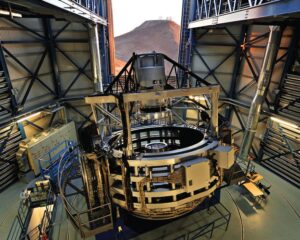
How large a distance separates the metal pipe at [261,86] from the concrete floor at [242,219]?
2.78 m

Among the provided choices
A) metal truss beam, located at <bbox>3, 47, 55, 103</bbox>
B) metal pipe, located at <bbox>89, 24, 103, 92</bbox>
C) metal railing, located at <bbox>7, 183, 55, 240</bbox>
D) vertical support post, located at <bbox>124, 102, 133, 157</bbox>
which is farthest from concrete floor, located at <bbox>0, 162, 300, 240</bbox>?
metal pipe, located at <bbox>89, 24, 103, 92</bbox>

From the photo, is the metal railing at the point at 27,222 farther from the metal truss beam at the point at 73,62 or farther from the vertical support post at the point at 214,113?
the metal truss beam at the point at 73,62

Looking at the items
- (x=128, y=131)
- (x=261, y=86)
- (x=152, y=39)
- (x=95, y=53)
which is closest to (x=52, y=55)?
(x=95, y=53)

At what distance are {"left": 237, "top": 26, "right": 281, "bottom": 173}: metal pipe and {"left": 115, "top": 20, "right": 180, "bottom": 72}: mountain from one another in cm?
1985

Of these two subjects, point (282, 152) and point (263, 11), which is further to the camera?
point (282, 152)

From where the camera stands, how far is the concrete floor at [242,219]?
23.6 feet

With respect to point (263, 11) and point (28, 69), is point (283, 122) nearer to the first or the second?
Result: point (263, 11)

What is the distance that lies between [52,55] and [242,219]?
14991 mm

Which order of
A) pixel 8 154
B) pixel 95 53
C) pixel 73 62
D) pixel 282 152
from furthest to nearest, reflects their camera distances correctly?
pixel 73 62, pixel 95 53, pixel 282 152, pixel 8 154

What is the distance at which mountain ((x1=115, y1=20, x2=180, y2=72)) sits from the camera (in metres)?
29.6

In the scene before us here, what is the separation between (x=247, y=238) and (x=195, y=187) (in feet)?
12.8

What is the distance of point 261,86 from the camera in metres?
10.9

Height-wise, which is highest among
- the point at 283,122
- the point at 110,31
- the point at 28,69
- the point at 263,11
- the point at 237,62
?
the point at 110,31

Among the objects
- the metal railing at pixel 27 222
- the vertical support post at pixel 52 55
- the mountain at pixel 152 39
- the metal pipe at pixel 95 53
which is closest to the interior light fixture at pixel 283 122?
the metal pipe at pixel 95 53
